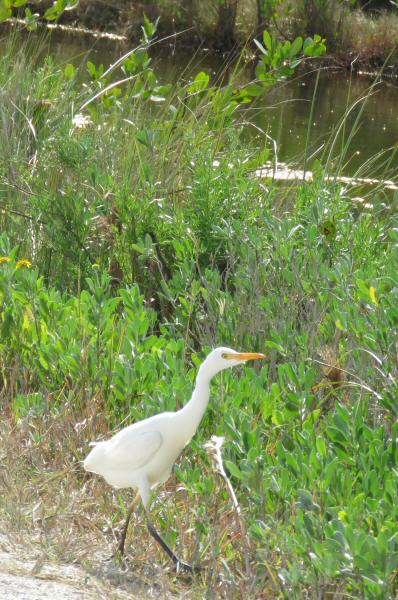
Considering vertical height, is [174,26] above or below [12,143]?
below

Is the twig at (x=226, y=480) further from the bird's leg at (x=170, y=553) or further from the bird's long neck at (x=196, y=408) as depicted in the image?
the bird's leg at (x=170, y=553)

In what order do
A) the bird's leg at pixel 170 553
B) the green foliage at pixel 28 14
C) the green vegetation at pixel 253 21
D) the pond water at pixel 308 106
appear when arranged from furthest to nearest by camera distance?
the green vegetation at pixel 253 21, the pond water at pixel 308 106, the green foliage at pixel 28 14, the bird's leg at pixel 170 553

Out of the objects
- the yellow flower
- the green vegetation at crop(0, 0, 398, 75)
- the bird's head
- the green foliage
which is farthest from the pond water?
the bird's head

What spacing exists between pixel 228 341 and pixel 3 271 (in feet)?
3.00

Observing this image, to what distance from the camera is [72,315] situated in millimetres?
4098

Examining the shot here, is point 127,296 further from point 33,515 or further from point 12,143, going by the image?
point 12,143

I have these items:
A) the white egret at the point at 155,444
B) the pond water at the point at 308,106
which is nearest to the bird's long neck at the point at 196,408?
the white egret at the point at 155,444

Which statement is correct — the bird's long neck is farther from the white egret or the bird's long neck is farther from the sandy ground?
the sandy ground

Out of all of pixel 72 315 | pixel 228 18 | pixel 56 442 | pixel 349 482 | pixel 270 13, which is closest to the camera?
pixel 349 482

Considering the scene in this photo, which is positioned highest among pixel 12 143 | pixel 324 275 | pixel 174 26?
pixel 324 275

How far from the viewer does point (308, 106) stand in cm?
1322

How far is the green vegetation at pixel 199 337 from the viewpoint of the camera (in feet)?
9.23

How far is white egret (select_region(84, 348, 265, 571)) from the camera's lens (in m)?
2.99

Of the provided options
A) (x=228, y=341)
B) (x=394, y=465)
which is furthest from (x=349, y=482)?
(x=228, y=341)
